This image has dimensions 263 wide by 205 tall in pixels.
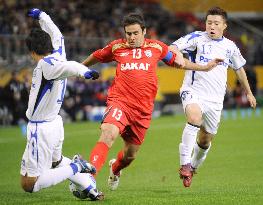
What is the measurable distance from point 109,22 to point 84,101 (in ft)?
24.6

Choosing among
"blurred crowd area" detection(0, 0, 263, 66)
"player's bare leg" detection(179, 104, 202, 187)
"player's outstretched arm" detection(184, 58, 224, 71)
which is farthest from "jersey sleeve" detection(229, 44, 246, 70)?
"blurred crowd area" detection(0, 0, 263, 66)

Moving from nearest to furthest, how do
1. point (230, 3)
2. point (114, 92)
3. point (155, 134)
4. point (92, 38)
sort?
point (114, 92)
point (155, 134)
point (92, 38)
point (230, 3)

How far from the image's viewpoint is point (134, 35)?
37.0 ft

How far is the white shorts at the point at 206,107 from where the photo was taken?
42.3 feet

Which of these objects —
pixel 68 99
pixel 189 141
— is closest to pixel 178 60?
pixel 189 141

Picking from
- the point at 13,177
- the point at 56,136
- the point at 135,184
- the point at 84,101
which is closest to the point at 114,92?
the point at 56,136

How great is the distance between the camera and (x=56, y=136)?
1007cm

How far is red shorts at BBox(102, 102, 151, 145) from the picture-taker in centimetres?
1101

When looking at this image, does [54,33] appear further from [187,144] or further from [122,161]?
[187,144]

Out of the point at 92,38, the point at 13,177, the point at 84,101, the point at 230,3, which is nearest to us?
the point at 13,177

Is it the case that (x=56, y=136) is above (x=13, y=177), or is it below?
above

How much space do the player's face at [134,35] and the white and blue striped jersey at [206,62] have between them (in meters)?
1.69

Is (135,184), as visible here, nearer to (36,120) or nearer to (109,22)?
(36,120)

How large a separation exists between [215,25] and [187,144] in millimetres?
2176
